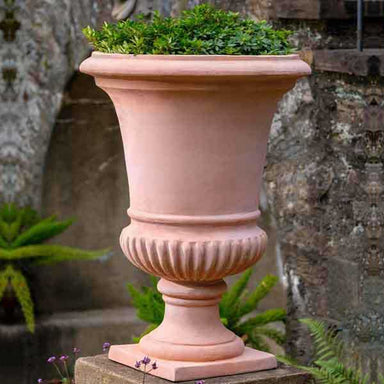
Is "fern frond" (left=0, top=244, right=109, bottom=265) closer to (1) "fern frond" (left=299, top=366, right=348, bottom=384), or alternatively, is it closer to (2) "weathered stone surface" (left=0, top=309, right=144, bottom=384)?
(2) "weathered stone surface" (left=0, top=309, right=144, bottom=384)

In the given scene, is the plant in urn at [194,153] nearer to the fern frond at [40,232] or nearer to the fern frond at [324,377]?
the fern frond at [324,377]

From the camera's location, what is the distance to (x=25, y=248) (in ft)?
26.0

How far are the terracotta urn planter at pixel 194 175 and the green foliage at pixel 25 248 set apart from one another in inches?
139

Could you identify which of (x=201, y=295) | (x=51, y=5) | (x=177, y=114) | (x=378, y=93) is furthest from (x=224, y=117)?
(x=51, y=5)

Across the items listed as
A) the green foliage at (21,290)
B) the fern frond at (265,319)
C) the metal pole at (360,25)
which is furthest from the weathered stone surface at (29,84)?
the metal pole at (360,25)

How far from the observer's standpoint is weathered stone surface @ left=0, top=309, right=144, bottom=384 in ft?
27.0

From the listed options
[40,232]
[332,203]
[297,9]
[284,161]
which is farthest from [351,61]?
[40,232]

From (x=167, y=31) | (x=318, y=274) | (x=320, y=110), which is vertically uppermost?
(x=167, y=31)

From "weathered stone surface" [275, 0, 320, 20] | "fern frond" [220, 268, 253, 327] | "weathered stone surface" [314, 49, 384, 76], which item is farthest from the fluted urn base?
"fern frond" [220, 268, 253, 327]

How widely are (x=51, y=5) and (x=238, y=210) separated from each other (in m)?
3.86

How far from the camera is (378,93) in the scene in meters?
5.62

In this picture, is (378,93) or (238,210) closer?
(238,210)

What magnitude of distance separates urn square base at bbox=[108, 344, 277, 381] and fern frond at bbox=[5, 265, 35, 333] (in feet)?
11.1

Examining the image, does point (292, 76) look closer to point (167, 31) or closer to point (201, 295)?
point (167, 31)
